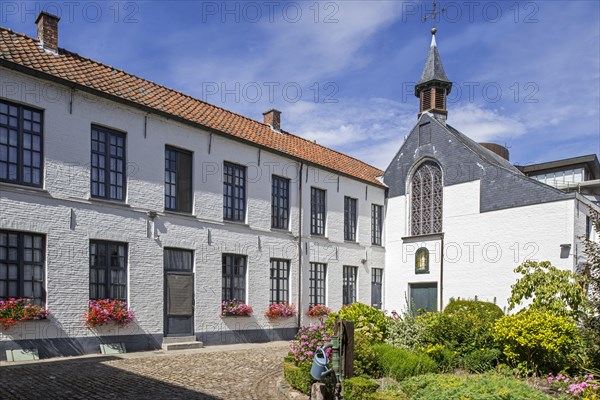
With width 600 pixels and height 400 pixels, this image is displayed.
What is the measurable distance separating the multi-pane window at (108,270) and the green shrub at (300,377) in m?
6.01

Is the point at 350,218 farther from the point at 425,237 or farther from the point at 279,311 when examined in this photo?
the point at 279,311

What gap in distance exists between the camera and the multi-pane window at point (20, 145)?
1162 cm

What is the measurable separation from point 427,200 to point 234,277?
986 cm

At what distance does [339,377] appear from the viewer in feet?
24.3

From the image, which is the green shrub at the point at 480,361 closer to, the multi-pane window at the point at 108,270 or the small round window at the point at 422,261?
the multi-pane window at the point at 108,270

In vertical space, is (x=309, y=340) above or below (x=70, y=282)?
below

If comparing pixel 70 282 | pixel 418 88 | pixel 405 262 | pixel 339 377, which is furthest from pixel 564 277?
pixel 418 88

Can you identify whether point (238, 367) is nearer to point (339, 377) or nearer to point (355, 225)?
point (339, 377)

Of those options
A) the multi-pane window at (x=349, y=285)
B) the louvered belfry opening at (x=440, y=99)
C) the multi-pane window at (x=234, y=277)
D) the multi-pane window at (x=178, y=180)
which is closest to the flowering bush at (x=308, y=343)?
the multi-pane window at (x=234, y=277)

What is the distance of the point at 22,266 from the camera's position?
11672mm

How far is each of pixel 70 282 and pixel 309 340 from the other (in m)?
6.35

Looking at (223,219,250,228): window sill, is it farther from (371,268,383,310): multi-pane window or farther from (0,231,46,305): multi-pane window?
(371,268,383,310): multi-pane window

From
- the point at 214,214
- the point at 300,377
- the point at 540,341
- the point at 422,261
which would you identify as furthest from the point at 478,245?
the point at 300,377

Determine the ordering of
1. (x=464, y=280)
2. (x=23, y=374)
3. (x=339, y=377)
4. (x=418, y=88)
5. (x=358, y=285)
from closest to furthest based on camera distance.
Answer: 1. (x=339, y=377)
2. (x=23, y=374)
3. (x=464, y=280)
4. (x=358, y=285)
5. (x=418, y=88)
